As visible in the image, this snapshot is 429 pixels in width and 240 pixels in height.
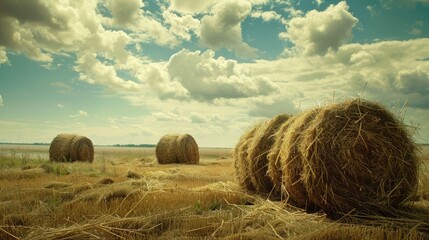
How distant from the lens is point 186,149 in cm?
2114

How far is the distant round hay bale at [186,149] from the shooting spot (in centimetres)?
2108

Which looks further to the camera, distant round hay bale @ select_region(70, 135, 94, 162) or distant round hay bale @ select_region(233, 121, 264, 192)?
distant round hay bale @ select_region(70, 135, 94, 162)

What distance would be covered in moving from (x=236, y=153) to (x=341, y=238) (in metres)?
5.30

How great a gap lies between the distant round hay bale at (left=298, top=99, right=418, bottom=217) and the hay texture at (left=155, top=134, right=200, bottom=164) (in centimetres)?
1479

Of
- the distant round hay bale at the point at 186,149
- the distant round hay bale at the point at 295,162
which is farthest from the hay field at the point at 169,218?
the distant round hay bale at the point at 186,149

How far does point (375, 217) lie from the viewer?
19.5 ft

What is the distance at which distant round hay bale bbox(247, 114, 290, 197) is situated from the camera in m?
8.48

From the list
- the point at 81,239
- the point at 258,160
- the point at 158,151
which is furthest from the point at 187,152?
the point at 81,239

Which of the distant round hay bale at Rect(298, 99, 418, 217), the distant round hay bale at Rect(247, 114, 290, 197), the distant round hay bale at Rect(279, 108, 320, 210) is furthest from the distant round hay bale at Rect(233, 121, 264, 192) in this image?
the distant round hay bale at Rect(298, 99, 418, 217)

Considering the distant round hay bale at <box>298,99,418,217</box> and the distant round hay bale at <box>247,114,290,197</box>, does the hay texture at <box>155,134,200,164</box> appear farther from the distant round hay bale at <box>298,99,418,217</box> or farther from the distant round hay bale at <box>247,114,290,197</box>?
the distant round hay bale at <box>298,99,418,217</box>

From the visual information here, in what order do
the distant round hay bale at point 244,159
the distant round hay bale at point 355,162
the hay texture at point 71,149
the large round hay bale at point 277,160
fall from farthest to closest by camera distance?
the hay texture at point 71,149 < the distant round hay bale at point 244,159 < the large round hay bale at point 277,160 < the distant round hay bale at point 355,162

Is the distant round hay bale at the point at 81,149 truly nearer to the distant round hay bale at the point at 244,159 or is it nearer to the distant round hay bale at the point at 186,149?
the distant round hay bale at the point at 186,149

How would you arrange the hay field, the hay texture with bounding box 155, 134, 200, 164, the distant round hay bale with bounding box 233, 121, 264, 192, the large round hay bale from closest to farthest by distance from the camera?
the hay field, the large round hay bale, the distant round hay bale with bounding box 233, 121, 264, 192, the hay texture with bounding box 155, 134, 200, 164

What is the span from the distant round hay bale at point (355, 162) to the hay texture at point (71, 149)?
16.5 metres
